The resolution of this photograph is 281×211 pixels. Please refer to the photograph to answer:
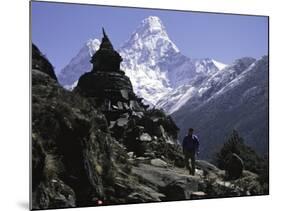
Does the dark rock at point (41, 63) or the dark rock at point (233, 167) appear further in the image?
the dark rock at point (233, 167)

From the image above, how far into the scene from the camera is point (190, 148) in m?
9.52

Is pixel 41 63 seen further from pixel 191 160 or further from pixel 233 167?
pixel 233 167

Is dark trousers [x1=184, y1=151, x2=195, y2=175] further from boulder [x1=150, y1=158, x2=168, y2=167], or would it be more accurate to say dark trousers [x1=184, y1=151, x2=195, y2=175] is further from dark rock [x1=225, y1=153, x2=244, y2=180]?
dark rock [x1=225, y1=153, x2=244, y2=180]

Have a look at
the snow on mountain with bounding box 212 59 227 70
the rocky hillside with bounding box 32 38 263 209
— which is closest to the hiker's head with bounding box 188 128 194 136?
the rocky hillside with bounding box 32 38 263 209

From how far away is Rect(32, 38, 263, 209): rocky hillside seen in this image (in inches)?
335

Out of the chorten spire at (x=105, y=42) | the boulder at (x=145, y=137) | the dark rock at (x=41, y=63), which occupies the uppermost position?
the chorten spire at (x=105, y=42)

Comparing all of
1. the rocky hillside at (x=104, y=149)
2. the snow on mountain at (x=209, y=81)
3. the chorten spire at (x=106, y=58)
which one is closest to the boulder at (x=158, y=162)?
the rocky hillside at (x=104, y=149)

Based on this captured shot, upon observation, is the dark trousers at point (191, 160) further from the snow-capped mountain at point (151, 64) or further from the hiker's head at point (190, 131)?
the snow-capped mountain at point (151, 64)

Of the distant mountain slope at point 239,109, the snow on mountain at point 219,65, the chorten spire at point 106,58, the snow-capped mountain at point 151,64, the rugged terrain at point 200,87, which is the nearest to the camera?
the snow-capped mountain at point 151,64

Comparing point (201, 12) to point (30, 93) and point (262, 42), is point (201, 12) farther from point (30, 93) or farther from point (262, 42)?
point (30, 93)

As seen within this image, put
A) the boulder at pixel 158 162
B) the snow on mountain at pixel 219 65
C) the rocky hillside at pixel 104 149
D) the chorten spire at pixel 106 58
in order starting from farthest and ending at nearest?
the snow on mountain at pixel 219 65 < the boulder at pixel 158 162 < the chorten spire at pixel 106 58 < the rocky hillside at pixel 104 149

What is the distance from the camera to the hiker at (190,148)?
31.0 ft

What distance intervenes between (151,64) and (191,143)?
1.20 meters

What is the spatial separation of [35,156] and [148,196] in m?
1.63
